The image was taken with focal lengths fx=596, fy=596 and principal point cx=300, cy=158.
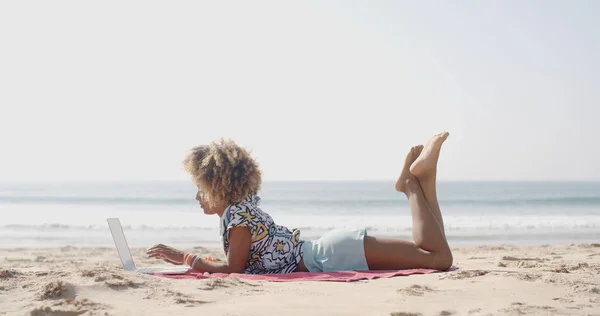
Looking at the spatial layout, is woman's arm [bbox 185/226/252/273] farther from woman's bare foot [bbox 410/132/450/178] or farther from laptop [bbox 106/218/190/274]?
woman's bare foot [bbox 410/132/450/178]

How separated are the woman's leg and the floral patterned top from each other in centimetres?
58

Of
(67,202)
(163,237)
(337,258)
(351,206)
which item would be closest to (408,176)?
(337,258)

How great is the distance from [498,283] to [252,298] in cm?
161

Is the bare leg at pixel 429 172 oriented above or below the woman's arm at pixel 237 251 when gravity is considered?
above

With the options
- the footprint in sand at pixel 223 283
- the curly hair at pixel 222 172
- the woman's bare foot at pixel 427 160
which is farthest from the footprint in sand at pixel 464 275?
the curly hair at pixel 222 172

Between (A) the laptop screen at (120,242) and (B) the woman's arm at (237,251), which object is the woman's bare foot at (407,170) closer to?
(B) the woman's arm at (237,251)

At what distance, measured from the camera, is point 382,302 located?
133 inches

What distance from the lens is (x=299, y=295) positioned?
141 inches

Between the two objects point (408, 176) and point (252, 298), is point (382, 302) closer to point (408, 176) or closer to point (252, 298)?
point (252, 298)

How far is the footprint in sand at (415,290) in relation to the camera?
3.60 m

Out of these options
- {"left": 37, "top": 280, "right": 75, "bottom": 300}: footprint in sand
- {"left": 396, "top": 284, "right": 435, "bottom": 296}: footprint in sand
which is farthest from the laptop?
{"left": 396, "top": 284, "right": 435, "bottom": 296}: footprint in sand

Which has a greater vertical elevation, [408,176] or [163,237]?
[408,176]

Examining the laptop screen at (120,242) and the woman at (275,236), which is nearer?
the woman at (275,236)

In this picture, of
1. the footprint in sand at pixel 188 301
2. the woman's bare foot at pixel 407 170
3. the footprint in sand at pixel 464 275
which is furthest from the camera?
the woman's bare foot at pixel 407 170
